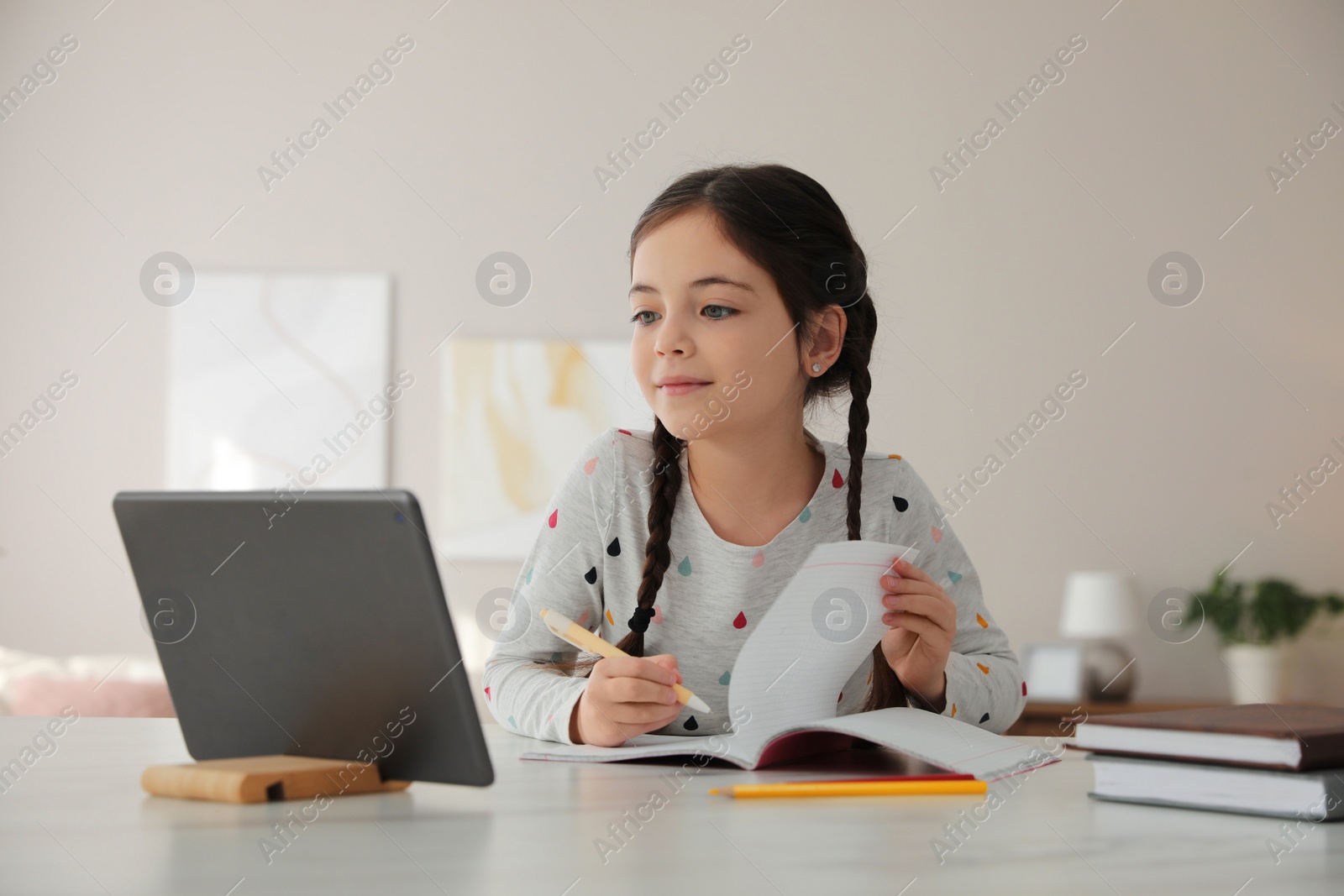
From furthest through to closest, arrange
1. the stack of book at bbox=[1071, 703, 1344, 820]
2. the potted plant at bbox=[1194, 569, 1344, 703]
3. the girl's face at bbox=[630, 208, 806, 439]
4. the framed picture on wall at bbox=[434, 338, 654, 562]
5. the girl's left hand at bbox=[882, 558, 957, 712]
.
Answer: the framed picture on wall at bbox=[434, 338, 654, 562], the potted plant at bbox=[1194, 569, 1344, 703], the girl's face at bbox=[630, 208, 806, 439], the girl's left hand at bbox=[882, 558, 957, 712], the stack of book at bbox=[1071, 703, 1344, 820]

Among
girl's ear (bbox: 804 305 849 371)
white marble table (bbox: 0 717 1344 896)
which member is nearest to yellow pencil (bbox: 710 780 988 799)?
white marble table (bbox: 0 717 1344 896)

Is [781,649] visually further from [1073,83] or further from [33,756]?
[1073,83]

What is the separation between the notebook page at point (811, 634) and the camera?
2.96 feet

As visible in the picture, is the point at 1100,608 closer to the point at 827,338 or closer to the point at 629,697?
the point at 827,338

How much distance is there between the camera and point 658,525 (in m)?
1.33

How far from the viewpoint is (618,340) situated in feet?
11.7

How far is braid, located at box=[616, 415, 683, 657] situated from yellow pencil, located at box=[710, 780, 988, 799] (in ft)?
1.63

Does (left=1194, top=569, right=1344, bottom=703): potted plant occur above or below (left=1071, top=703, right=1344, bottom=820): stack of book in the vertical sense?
below

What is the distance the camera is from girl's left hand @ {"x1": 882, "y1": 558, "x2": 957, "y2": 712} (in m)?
0.98

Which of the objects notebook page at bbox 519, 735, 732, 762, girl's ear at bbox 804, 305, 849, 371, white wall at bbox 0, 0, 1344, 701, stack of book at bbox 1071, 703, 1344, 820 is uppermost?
white wall at bbox 0, 0, 1344, 701

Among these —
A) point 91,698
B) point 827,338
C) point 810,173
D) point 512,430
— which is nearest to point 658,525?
point 827,338

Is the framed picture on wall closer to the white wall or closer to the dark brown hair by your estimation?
the white wall

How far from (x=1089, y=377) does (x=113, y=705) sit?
2951 mm

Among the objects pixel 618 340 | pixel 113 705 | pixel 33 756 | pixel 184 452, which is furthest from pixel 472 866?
pixel 184 452
